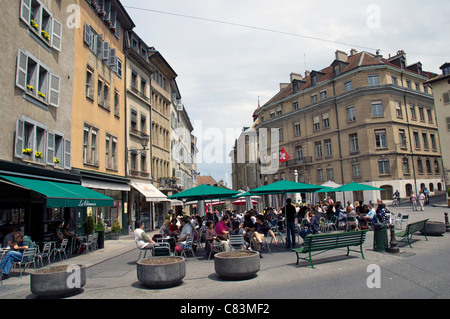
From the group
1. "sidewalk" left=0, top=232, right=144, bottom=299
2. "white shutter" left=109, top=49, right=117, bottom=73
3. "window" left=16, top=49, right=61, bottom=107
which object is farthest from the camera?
"white shutter" left=109, top=49, right=117, bottom=73

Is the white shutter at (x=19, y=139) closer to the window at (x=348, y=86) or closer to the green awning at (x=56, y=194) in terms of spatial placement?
the green awning at (x=56, y=194)

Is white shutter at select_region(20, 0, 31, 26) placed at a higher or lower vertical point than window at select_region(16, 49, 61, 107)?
higher

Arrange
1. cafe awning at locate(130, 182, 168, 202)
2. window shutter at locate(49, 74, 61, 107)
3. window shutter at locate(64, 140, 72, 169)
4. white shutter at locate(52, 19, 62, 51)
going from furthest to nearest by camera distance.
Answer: cafe awning at locate(130, 182, 168, 202) → window shutter at locate(64, 140, 72, 169) → white shutter at locate(52, 19, 62, 51) → window shutter at locate(49, 74, 61, 107)

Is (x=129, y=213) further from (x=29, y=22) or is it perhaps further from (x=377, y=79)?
(x=377, y=79)

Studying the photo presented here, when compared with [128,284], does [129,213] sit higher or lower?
higher

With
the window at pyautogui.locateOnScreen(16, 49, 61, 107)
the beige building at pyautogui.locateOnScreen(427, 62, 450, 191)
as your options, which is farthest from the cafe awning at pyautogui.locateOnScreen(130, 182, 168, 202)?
the beige building at pyautogui.locateOnScreen(427, 62, 450, 191)

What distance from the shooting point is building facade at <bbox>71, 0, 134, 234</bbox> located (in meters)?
17.3

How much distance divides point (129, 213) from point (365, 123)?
29514 millimetres

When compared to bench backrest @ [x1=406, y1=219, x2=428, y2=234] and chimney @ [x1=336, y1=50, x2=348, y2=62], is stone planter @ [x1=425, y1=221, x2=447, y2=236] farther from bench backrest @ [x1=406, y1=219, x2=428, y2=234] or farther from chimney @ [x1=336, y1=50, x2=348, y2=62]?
chimney @ [x1=336, y1=50, x2=348, y2=62]

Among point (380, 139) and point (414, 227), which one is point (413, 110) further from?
point (414, 227)

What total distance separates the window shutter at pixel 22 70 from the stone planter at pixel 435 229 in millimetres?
16302

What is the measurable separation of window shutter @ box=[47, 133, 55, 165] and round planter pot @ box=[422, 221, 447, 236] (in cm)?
1561

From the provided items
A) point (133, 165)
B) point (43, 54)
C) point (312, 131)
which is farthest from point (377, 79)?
point (43, 54)

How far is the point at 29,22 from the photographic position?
40.3 ft
